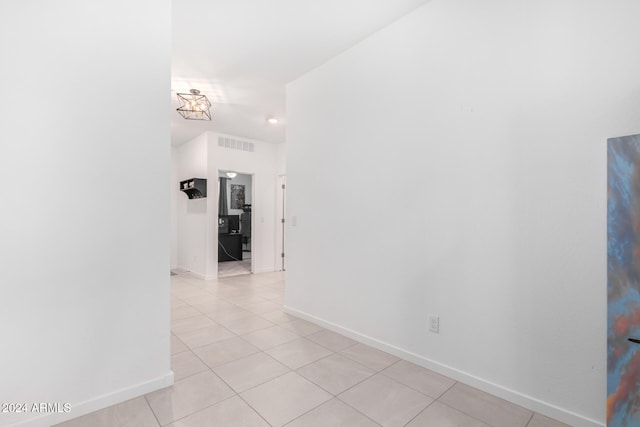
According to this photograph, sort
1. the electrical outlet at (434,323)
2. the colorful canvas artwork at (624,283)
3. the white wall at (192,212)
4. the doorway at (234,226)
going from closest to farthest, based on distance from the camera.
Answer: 1. the colorful canvas artwork at (624,283)
2. the electrical outlet at (434,323)
3. the white wall at (192,212)
4. the doorway at (234,226)

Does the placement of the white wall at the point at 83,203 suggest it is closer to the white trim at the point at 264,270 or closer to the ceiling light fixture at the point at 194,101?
the ceiling light fixture at the point at 194,101

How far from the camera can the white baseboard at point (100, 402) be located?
165cm

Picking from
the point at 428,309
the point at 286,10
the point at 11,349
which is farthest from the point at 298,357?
the point at 286,10

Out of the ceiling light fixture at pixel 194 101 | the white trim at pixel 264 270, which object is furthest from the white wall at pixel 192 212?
the ceiling light fixture at pixel 194 101

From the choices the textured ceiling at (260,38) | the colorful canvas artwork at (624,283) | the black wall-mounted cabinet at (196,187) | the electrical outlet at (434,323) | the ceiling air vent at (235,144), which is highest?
the textured ceiling at (260,38)

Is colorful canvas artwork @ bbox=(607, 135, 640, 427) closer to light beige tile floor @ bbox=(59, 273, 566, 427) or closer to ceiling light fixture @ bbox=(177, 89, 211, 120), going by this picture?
light beige tile floor @ bbox=(59, 273, 566, 427)

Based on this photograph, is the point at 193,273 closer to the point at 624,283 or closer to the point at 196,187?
the point at 196,187

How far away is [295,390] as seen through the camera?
207 cm

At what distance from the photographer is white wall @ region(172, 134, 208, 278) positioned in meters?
5.84

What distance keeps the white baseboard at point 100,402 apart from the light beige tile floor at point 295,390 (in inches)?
1.5

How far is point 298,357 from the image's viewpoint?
2568mm

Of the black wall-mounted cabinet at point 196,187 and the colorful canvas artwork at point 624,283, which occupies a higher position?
the black wall-mounted cabinet at point 196,187

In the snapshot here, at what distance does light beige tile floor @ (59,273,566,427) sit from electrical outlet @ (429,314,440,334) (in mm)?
322

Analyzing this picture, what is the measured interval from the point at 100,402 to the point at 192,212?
483 centimetres
